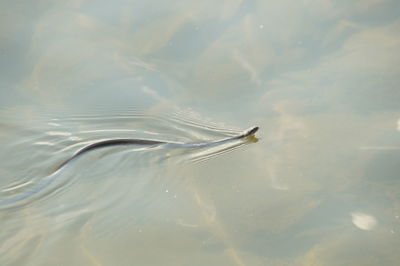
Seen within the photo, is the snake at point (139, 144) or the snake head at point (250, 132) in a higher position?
the snake head at point (250, 132)

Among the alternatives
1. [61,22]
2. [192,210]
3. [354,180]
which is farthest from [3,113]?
[354,180]

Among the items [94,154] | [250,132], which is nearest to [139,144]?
[94,154]

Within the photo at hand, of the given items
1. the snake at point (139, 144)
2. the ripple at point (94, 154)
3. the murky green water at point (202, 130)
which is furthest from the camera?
the snake at point (139, 144)

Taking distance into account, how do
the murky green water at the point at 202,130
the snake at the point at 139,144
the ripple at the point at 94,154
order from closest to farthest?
the murky green water at the point at 202,130 → the ripple at the point at 94,154 → the snake at the point at 139,144

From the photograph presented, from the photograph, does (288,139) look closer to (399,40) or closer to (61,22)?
(399,40)

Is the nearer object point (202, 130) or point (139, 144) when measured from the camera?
point (139, 144)

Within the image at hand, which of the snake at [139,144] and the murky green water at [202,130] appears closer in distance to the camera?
the murky green water at [202,130]

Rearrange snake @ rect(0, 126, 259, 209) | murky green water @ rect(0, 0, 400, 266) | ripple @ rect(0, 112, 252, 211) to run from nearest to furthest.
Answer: murky green water @ rect(0, 0, 400, 266) → ripple @ rect(0, 112, 252, 211) → snake @ rect(0, 126, 259, 209)

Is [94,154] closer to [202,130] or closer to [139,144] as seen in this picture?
[139,144]
